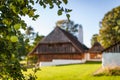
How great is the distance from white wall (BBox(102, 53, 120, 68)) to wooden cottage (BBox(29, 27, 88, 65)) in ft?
77.7

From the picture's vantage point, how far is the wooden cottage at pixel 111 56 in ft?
107

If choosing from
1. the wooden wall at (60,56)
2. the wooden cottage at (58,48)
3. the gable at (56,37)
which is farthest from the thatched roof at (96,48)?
the gable at (56,37)

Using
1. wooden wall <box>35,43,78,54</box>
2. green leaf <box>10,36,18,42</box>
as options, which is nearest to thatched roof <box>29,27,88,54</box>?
wooden wall <box>35,43,78,54</box>

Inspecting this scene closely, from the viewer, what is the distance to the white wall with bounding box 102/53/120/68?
32722 mm

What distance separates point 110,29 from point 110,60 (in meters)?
25.3

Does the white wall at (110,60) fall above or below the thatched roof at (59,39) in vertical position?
below

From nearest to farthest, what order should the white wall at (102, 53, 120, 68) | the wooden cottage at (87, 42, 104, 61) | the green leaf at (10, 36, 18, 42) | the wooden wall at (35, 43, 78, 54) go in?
the green leaf at (10, 36, 18, 42)
the white wall at (102, 53, 120, 68)
the wooden wall at (35, 43, 78, 54)
the wooden cottage at (87, 42, 104, 61)

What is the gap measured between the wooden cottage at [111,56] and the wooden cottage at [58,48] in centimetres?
2360

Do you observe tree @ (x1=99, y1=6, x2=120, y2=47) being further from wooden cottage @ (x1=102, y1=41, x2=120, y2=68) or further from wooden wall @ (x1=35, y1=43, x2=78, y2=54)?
wooden cottage @ (x1=102, y1=41, x2=120, y2=68)

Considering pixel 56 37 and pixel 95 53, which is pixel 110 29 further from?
pixel 95 53

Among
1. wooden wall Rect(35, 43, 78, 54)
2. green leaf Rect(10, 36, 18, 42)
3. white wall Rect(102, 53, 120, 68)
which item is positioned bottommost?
white wall Rect(102, 53, 120, 68)

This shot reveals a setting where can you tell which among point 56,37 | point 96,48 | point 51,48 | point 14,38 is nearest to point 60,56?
point 51,48

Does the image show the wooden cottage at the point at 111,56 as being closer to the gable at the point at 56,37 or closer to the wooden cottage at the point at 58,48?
the wooden cottage at the point at 58,48

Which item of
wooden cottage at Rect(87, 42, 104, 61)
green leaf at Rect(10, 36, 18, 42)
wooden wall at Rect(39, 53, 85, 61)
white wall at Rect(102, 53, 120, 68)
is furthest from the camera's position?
wooden cottage at Rect(87, 42, 104, 61)
